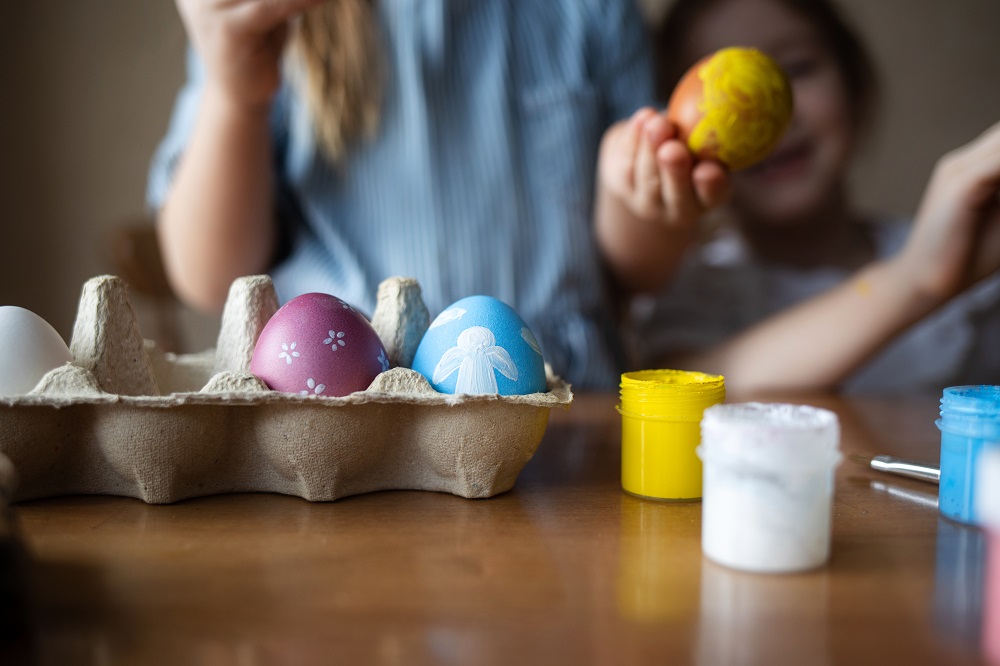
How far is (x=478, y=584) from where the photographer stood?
0.48m

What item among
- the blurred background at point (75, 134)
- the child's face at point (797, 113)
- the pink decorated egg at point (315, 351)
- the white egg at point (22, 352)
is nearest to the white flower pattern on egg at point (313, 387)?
the pink decorated egg at point (315, 351)

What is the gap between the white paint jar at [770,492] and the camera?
48 cm

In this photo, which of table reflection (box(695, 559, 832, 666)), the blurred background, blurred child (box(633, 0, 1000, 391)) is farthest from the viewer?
the blurred background

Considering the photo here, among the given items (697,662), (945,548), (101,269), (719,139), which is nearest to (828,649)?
(697,662)

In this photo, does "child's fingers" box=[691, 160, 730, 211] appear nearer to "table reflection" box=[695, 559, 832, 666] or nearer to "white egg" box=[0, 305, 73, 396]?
"table reflection" box=[695, 559, 832, 666]

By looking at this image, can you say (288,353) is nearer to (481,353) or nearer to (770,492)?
(481,353)

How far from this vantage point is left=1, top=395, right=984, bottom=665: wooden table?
41 cm

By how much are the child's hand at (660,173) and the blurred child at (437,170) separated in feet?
0.76

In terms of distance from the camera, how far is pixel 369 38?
1.24 metres

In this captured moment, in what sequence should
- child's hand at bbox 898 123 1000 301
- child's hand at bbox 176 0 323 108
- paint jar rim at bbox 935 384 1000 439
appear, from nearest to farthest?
1. paint jar rim at bbox 935 384 1000 439
2. child's hand at bbox 176 0 323 108
3. child's hand at bbox 898 123 1000 301

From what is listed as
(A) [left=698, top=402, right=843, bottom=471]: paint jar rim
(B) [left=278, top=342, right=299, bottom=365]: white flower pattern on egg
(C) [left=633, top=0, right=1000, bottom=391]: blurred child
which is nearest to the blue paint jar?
(A) [left=698, top=402, right=843, bottom=471]: paint jar rim

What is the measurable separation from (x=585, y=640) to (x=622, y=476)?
26cm

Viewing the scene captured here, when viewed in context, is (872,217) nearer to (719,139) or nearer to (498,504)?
(719,139)

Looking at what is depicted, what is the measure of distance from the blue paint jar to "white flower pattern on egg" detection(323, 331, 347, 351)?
0.47m
